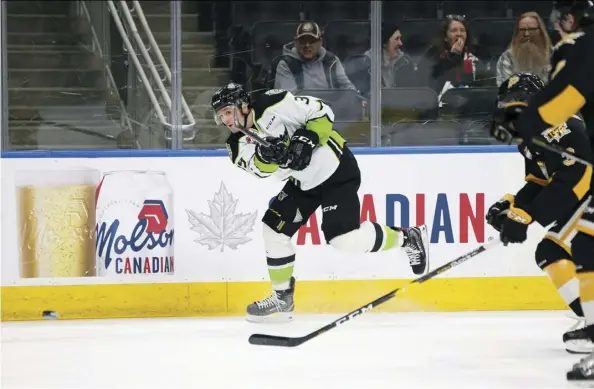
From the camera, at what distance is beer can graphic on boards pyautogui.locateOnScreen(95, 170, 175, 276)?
5.20 meters

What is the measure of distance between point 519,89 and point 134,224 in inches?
84.8

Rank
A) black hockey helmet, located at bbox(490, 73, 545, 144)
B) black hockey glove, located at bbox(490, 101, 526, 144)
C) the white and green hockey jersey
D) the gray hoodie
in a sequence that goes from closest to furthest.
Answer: black hockey glove, located at bbox(490, 101, 526, 144) < black hockey helmet, located at bbox(490, 73, 545, 144) < the white and green hockey jersey < the gray hoodie

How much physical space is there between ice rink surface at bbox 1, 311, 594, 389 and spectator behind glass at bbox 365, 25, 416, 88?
1.17 meters

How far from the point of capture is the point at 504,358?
400 cm

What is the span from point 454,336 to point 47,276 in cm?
197

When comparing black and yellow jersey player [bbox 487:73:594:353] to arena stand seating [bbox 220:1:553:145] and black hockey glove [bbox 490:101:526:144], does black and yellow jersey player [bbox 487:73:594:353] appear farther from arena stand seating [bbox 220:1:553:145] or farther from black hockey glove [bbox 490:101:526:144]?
arena stand seating [bbox 220:1:553:145]

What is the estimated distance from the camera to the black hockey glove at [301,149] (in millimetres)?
4348

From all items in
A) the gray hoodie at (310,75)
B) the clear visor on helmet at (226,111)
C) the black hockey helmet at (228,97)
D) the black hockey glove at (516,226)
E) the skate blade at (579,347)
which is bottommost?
the skate blade at (579,347)

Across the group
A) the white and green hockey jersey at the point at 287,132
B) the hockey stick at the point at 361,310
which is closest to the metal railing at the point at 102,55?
the white and green hockey jersey at the point at 287,132

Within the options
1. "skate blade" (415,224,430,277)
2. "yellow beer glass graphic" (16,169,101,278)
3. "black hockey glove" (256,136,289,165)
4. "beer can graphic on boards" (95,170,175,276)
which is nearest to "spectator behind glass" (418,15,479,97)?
"skate blade" (415,224,430,277)

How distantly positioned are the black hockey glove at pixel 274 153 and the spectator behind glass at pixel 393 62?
3.88ft

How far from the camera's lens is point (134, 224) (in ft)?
17.1

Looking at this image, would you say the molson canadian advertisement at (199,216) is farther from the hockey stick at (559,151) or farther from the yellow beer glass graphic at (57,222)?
the hockey stick at (559,151)

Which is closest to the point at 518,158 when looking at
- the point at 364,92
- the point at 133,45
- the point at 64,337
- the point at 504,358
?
the point at 364,92
